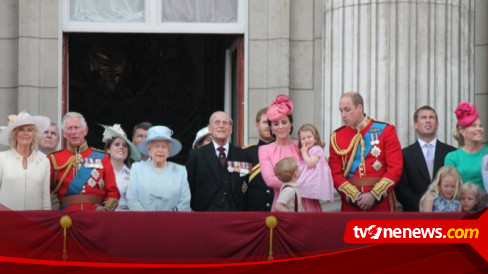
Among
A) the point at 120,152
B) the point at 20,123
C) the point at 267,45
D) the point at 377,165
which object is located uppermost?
the point at 267,45

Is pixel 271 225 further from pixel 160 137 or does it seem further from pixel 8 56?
pixel 8 56

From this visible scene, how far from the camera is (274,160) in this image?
527 inches

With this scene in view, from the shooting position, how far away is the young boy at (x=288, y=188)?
41.8 feet

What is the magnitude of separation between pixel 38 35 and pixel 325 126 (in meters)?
3.49

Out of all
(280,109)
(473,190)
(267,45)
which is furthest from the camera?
(267,45)

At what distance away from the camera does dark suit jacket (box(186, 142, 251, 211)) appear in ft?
44.4

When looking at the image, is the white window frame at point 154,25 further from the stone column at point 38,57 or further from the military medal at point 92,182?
the military medal at point 92,182

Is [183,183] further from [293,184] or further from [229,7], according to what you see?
[229,7]

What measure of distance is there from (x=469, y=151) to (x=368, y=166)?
39.0 inches

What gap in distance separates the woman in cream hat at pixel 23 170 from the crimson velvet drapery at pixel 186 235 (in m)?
0.84

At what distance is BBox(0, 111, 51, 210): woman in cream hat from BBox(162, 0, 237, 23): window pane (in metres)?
4.09

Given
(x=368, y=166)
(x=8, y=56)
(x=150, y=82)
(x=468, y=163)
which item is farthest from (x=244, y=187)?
(x=150, y=82)

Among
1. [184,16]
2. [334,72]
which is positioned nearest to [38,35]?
[184,16]

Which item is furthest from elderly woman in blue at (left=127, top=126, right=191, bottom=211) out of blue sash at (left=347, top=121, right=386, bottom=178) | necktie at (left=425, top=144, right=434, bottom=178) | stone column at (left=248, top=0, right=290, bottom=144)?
stone column at (left=248, top=0, right=290, bottom=144)
